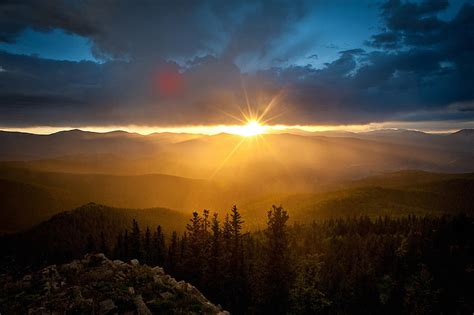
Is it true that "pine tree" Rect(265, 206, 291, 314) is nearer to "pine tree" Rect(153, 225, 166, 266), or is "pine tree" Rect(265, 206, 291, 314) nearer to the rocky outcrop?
the rocky outcrop

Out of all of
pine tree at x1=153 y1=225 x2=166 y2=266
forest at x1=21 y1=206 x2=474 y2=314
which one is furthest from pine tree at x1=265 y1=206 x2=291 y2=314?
pine tree at x1=153 y1=225 x2=166 y2=266

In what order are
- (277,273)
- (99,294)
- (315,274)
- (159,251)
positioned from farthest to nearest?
(159,251) → (315,274) → (277,273) → (99,294)

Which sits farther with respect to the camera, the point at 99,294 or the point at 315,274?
the point at 315,274

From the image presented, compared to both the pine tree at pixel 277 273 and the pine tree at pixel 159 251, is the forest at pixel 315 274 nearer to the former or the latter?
the pine tree at pixel 277 273

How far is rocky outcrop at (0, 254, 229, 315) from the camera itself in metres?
23.1

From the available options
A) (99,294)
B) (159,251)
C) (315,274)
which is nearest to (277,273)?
(315,274)

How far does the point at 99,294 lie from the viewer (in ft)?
82.7

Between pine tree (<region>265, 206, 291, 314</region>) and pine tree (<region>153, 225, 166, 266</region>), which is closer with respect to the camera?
pine tree (<region>265, 206, 291, 314</region>)

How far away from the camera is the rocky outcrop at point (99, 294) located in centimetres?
2312

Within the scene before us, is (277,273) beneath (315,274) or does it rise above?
above

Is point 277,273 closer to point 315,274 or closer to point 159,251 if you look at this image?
point 315,274

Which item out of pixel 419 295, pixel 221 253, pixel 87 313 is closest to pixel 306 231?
pixel 419 295

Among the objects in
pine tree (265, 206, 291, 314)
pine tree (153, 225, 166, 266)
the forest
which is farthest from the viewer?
pine tree (153, 225, 166, 266)

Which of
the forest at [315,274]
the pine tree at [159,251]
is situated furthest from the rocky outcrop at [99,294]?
the pine tree at [159,251]
